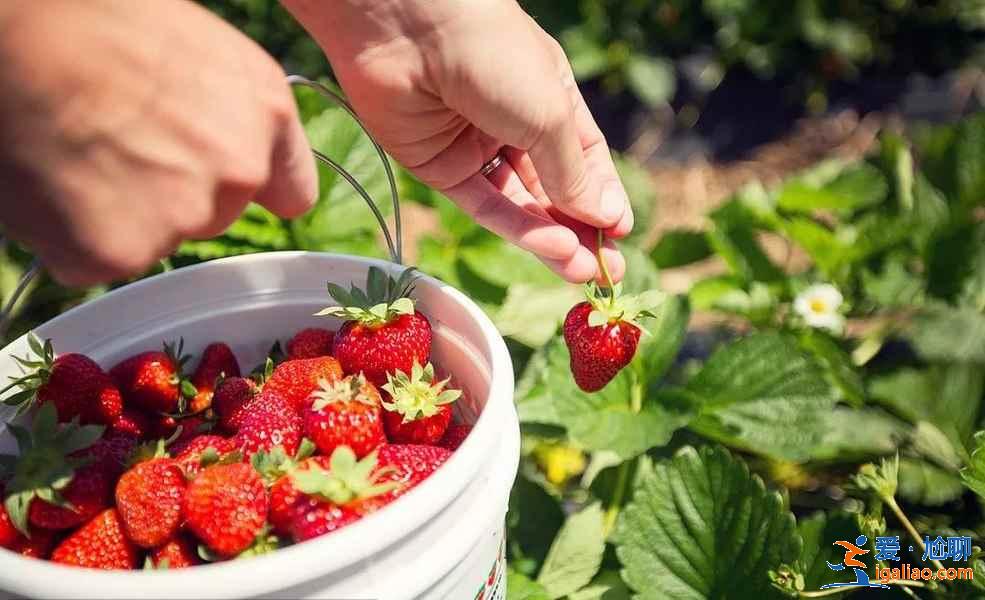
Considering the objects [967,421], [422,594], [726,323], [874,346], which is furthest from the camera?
[726,323]

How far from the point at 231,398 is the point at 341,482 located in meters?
0.28

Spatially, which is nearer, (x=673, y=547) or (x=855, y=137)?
(x=673, y=547)

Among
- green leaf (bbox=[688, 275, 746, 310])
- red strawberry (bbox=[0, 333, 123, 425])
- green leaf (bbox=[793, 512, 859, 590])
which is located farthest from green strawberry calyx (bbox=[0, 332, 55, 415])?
green leaf (bbox=[688, 275, 746, 310])

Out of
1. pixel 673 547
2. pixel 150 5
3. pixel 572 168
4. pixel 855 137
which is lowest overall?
pixel 855 137

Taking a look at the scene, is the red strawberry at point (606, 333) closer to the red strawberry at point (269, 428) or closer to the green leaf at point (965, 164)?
the red strawberry at point (269, 428)

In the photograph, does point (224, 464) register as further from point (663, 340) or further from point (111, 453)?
point (663, 340)

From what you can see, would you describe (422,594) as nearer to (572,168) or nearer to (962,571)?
(572,168)

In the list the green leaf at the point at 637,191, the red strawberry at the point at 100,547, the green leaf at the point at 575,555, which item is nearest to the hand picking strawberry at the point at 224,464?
the red strawberry at the point at 100,547

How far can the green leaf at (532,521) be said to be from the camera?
1296 mm

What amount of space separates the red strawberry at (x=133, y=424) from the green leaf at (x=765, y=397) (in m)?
0.71

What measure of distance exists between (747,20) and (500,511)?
2.20 metres

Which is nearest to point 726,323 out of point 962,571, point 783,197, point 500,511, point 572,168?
point 783,197

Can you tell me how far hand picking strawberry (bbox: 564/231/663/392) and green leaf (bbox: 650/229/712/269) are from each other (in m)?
0.67

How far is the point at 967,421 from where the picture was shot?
1.33 meters
